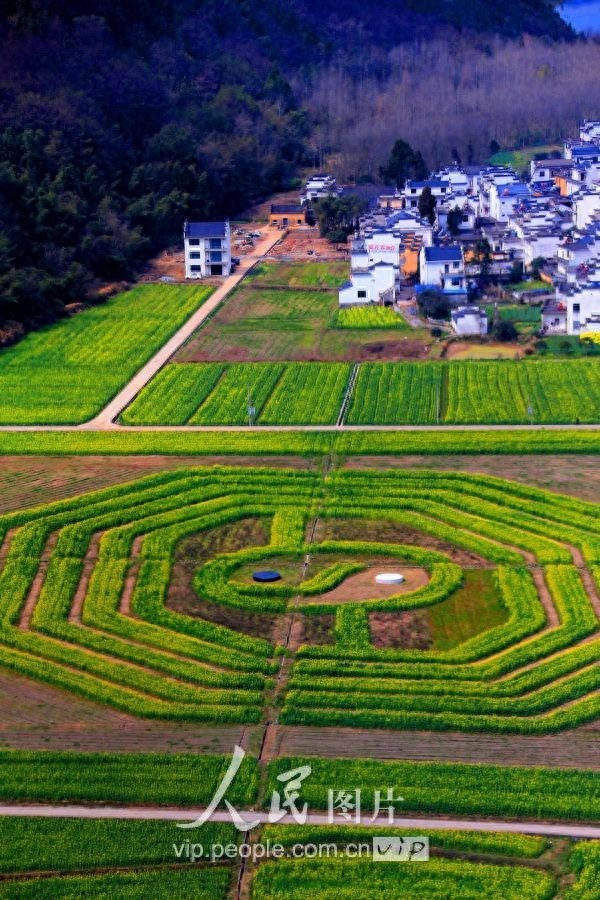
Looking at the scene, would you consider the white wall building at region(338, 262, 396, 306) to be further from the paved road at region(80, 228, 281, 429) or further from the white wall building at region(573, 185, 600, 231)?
the white wall building at region(573, 185, 600, 231)

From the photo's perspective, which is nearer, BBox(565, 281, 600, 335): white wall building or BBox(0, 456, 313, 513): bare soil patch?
BBox(0, 456, 313, 513): bare soil patch

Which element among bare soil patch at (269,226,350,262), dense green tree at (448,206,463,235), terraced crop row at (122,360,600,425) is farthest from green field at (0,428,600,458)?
dense green tree at (448,206,463,235)

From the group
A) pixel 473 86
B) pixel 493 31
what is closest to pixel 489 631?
pixel 473 86

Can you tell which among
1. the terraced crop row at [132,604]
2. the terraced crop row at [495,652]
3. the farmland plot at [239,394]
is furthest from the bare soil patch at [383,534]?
the farmland plot at [239,394]

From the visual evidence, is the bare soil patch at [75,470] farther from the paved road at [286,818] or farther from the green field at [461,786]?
the green field at [461,786]

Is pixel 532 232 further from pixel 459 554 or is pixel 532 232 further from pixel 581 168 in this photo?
pixel 459 554

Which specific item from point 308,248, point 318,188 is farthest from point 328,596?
point 318,188
